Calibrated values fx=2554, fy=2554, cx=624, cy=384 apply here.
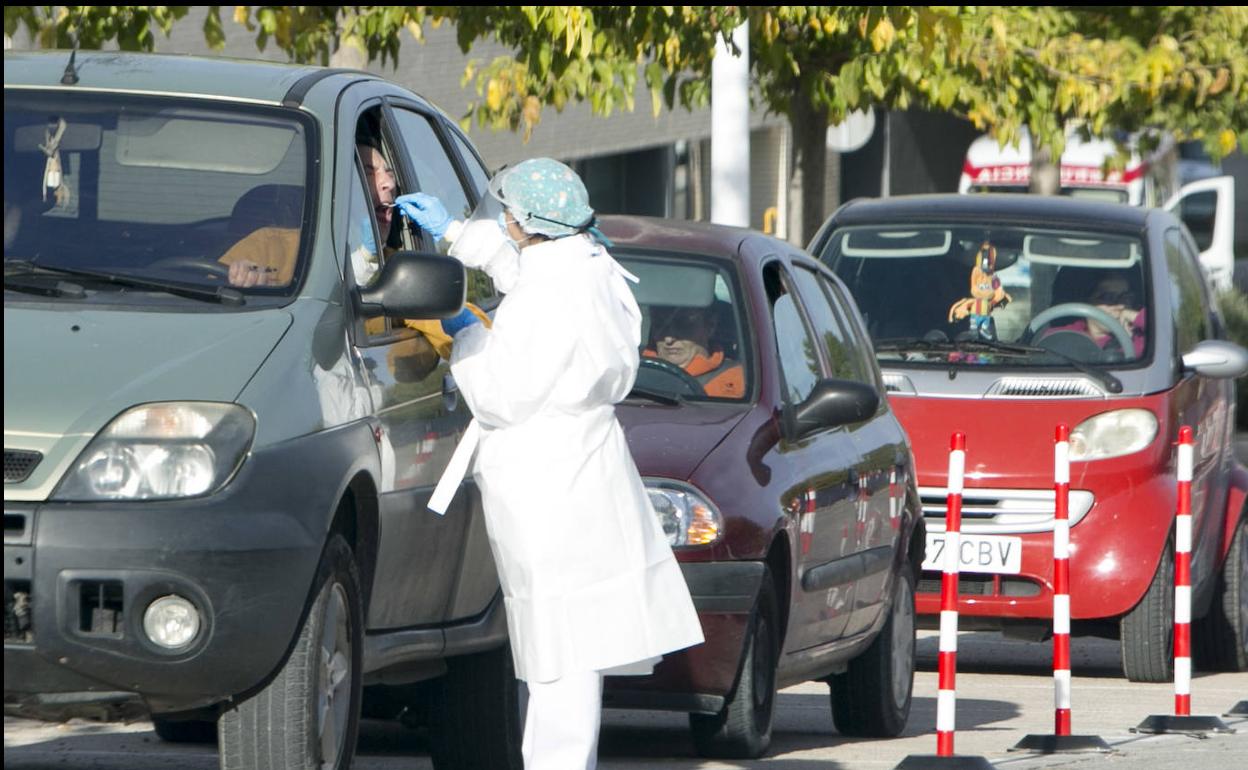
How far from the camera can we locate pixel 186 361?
207 inches

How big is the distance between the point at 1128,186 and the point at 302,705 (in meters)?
28.2

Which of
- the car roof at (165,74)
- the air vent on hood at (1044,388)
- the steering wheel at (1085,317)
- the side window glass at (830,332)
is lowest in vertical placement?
the air vent on hood at (1044,388)

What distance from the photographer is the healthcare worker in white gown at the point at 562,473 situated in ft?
18.9

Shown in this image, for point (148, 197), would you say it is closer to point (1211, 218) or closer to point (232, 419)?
point (232, 419)

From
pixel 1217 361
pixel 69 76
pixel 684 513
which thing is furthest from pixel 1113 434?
pixel 69 76

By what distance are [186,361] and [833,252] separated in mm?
6517

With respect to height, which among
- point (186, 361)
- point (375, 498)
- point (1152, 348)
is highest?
point (186, 361)

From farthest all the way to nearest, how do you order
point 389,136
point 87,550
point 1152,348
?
point 1152,348, point 389,136, point 87,550

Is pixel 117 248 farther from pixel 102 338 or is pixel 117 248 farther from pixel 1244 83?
pixel 1244 83

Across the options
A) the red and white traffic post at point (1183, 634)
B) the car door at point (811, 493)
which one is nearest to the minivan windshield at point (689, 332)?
the car door at point (811, 493)

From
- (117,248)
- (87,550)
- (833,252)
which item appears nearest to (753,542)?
(117,248)

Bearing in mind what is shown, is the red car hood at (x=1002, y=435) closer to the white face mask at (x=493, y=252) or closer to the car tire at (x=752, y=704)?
the car tire at (x=752, y=704)

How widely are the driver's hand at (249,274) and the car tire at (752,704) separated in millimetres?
2391

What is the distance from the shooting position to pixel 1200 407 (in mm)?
11117
